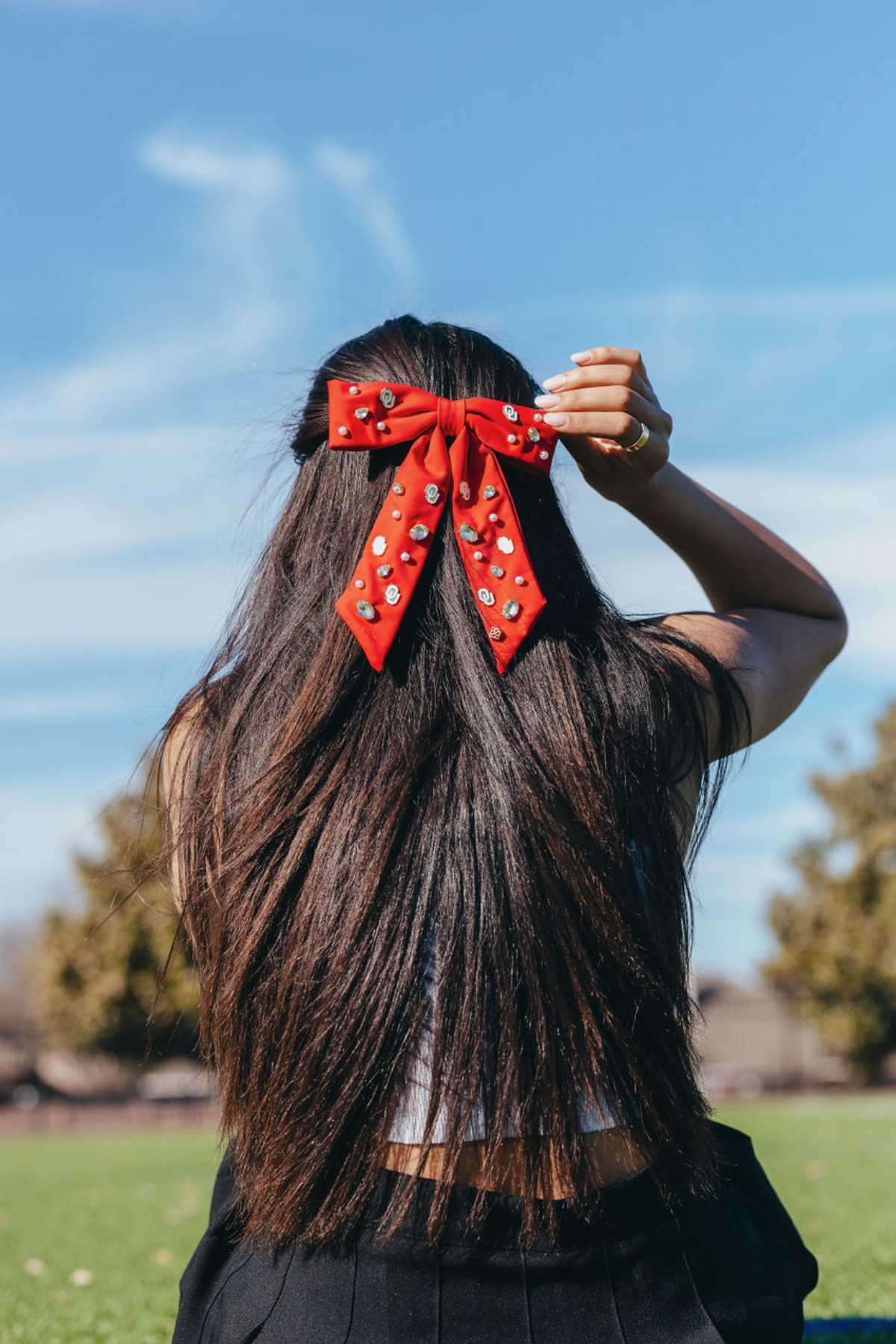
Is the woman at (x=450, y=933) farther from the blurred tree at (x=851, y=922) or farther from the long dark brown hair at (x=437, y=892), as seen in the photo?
the blurred tree at (x=851, y=922)

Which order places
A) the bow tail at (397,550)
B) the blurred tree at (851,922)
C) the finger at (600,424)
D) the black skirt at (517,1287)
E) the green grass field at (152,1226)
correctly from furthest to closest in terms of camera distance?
the blurred tree at (851,922) → the green grass field at (152,1226) → the finger at (600,424) → the bow tail at (397,550) → the black skirt at (517,1287)

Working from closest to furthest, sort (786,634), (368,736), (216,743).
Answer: (368,736), (216,743), (786,634)

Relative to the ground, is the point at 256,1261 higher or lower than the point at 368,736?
lower

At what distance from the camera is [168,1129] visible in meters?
23.2

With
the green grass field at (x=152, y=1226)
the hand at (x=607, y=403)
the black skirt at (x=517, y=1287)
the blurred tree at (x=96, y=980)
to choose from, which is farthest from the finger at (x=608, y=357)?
the blurred tree at (x=96, y=980)

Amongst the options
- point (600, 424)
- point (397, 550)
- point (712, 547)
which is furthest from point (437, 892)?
point (712, 547)

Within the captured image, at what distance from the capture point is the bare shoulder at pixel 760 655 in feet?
5.31

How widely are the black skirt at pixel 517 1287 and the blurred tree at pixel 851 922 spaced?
84.3 feet

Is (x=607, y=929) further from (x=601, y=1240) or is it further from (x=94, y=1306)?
(x=94, y=1306)

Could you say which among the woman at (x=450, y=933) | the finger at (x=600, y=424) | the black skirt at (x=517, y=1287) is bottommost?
the black skirt at (x=517, y=1287)

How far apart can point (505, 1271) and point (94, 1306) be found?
3252mm

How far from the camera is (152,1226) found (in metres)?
6.52

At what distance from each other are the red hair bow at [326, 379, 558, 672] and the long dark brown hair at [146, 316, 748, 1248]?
3 centimetres

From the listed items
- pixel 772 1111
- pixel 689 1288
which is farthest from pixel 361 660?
pixel 772 1111
